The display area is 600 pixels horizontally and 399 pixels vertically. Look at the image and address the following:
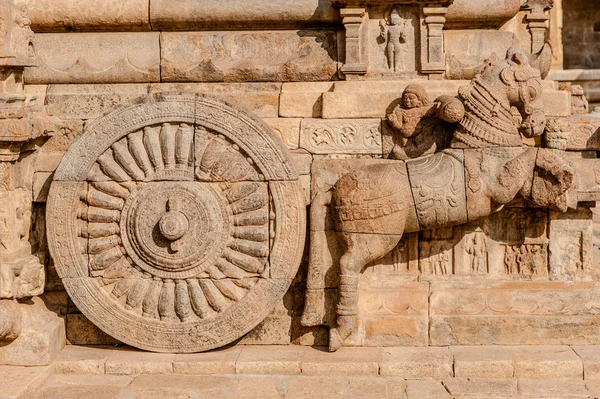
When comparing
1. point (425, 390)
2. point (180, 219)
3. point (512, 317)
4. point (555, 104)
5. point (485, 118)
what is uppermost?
point (555, 104)

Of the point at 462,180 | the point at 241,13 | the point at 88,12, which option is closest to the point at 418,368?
the point at 462,180

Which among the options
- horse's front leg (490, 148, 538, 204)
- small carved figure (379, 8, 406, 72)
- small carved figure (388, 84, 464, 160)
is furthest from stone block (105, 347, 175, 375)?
small carved figure (379, 8, 406, 72)

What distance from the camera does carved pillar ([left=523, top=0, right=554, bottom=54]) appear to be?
32.0ft

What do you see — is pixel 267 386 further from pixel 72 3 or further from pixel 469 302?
pixel 72 3

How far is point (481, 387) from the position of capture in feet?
25.0

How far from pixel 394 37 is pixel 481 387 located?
266 cm

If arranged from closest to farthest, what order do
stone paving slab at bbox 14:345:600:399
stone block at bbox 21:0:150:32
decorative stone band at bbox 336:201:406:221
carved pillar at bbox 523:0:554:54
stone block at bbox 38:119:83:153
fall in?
1. stone paving slab at bbox 14:345:600:399
2. decorative stone band at bbox 336:201:406:221
3. stone block at bbox 38:119:83:153
4. stone block at bbox 21:0:150:32
5. carved pillar at bbox 523:0:554:54

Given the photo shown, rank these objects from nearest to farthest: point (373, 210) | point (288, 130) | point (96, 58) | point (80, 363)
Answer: point (373, 210) → point (80, 363) → point (288, 130) → point (96, 58)

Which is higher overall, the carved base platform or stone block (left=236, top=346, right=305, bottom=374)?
the carved base platform

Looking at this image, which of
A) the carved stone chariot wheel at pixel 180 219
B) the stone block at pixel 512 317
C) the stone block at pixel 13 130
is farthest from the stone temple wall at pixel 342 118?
the carved stone chariot wheel at pixel 180 219

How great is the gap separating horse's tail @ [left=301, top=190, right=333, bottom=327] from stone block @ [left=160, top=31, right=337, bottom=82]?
3.39 ft

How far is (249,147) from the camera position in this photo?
797 cm

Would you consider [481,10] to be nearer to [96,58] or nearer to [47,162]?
[96,58]

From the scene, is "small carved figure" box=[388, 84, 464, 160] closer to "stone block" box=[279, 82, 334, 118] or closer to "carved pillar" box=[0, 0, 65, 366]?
"stone block" box=[279, 82, 334, 118]
